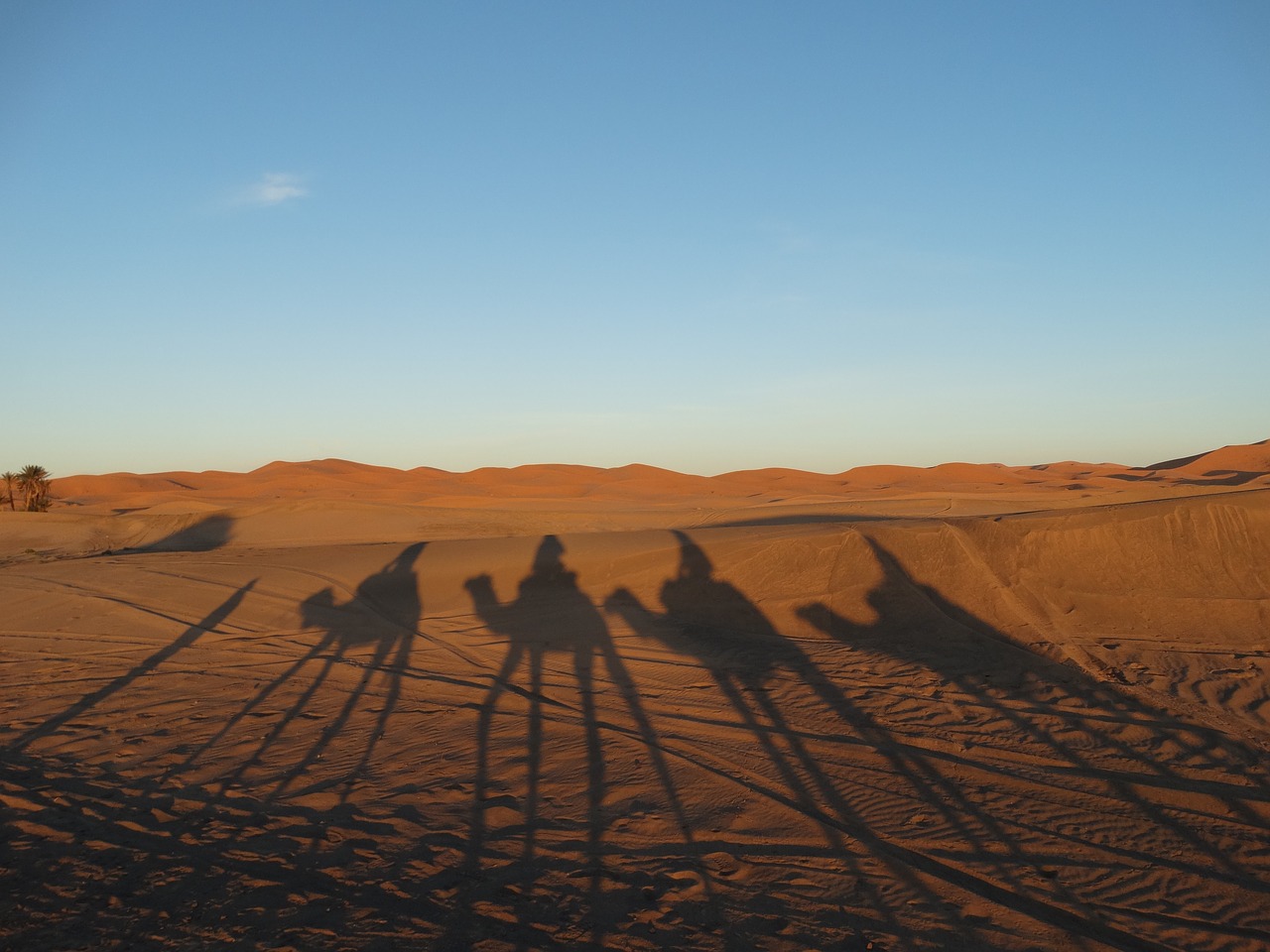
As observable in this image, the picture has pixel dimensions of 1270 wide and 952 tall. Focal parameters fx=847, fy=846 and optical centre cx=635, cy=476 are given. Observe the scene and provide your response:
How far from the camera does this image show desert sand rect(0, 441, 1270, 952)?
415cm

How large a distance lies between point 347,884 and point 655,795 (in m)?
2.12

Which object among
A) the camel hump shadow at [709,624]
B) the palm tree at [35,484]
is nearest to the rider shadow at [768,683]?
the camel hump shadow at [709,624]

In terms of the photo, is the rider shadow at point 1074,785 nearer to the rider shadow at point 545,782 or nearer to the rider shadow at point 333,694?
the rider shadow at point 545,782

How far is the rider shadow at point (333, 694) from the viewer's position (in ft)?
20.6

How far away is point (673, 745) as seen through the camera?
6.79 m

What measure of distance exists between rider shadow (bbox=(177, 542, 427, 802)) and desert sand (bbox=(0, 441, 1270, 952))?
5cm

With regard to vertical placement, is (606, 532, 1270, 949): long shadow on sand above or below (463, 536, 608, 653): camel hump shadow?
below

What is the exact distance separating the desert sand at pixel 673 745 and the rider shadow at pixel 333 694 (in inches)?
2.2

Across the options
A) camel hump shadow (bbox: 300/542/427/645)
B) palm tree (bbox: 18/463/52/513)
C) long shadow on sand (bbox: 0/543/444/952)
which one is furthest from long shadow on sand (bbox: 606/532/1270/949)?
palm tree (bbox: 18/463/52/513)

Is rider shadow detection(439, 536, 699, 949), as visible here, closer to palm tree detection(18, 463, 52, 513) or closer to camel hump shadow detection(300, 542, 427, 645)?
camel hump shadow detection(300, 542, 427, 645)

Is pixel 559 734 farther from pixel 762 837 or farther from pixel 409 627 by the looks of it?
pixel 409 627

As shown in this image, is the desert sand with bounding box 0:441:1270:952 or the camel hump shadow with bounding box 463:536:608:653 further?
the camel hump shadow with bounding box 463:536:608:653

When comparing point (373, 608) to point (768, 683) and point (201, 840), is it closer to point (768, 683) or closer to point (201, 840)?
point (768, 683)

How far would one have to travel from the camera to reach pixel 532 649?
10.7 metres
